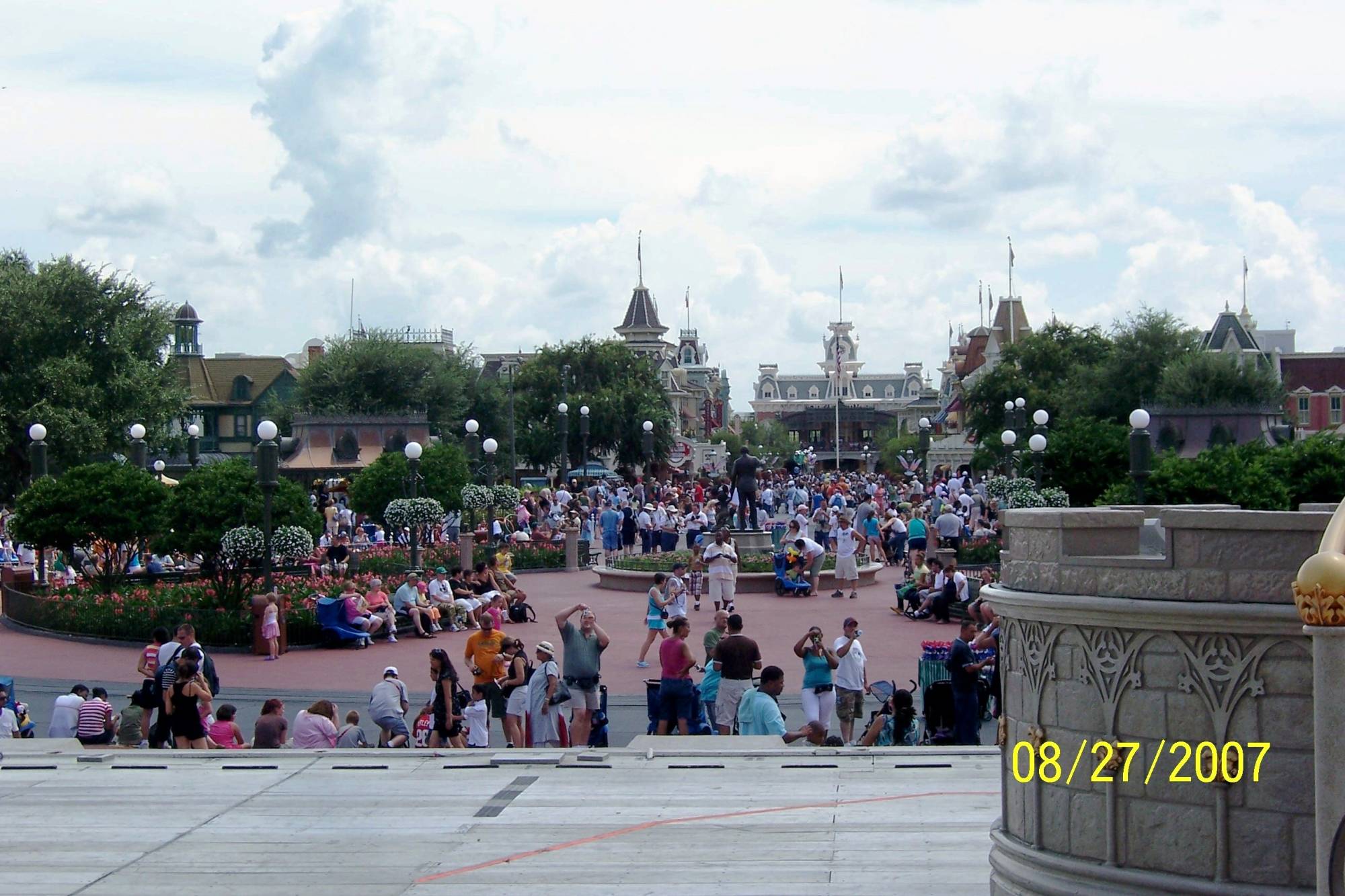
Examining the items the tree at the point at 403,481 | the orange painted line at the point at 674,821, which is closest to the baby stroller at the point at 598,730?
the orange painted line at the point at 674,821

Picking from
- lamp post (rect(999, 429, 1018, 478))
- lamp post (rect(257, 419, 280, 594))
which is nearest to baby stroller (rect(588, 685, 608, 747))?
lamp post (rect(257, 419, 280, 594))

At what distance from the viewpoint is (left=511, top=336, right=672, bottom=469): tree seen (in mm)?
74562

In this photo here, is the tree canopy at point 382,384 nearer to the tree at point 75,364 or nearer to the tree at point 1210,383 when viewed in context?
the tree at point 75,364

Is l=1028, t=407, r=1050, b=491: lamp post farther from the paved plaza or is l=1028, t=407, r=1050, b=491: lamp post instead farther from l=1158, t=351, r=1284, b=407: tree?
l=1158, t=351, r=1284, b=407: tree

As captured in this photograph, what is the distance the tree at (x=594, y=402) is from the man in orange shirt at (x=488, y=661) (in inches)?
2251

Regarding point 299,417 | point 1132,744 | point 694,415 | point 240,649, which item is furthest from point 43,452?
point 694,415

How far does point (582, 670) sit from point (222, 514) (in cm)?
1123

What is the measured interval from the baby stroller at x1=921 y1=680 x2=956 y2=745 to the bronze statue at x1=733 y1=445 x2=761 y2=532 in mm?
14025

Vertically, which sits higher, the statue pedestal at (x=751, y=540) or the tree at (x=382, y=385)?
the tree at (x=382, y=385)

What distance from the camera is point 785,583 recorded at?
27984 millimetres

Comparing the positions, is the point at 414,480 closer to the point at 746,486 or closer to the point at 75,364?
the point at 746,486

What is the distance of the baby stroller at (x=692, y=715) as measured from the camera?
577 inches

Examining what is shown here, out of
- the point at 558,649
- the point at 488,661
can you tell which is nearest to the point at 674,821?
the point at 488,661

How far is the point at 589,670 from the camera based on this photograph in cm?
1457
